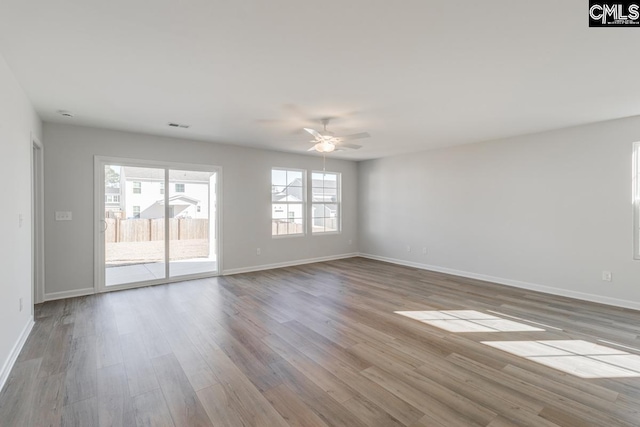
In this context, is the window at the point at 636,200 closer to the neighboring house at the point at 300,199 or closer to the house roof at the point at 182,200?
the neighboring house at the point at 300,199

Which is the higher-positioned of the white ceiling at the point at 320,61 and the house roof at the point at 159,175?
the white ceiling at the point at 320,61

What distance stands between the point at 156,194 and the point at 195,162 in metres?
0.89

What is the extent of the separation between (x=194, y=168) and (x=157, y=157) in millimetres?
624

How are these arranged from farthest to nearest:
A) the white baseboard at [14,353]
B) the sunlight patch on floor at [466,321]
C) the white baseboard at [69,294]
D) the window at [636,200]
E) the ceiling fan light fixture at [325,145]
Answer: the white baseboard at [69,294]
the ceiling fan light fixture at [325,145]
the window at [636,200]
the sunlight patch on floor at [466,321]
the white baseboard at [14,353]

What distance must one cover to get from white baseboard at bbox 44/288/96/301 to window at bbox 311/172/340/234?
4.37 meters

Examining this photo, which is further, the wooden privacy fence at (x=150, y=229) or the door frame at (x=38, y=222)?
the wooden privacy fence at (x=150, y=229)

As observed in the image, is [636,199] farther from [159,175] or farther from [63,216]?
[63,216]

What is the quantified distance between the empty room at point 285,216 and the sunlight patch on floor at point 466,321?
3 cm

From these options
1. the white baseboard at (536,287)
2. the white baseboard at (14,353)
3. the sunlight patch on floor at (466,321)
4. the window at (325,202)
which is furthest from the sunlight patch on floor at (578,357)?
the window at (325,202)

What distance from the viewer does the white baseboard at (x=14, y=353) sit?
2186 mm

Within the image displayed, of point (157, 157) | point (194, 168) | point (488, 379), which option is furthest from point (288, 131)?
point (488, 379)

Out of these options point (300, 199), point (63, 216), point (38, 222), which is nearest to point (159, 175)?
point (63, 216)

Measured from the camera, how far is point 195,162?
17.5 ft

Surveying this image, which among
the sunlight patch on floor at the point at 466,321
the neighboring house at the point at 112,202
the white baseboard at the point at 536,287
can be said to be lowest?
the sunlight patch on floor at the point at 466,321
